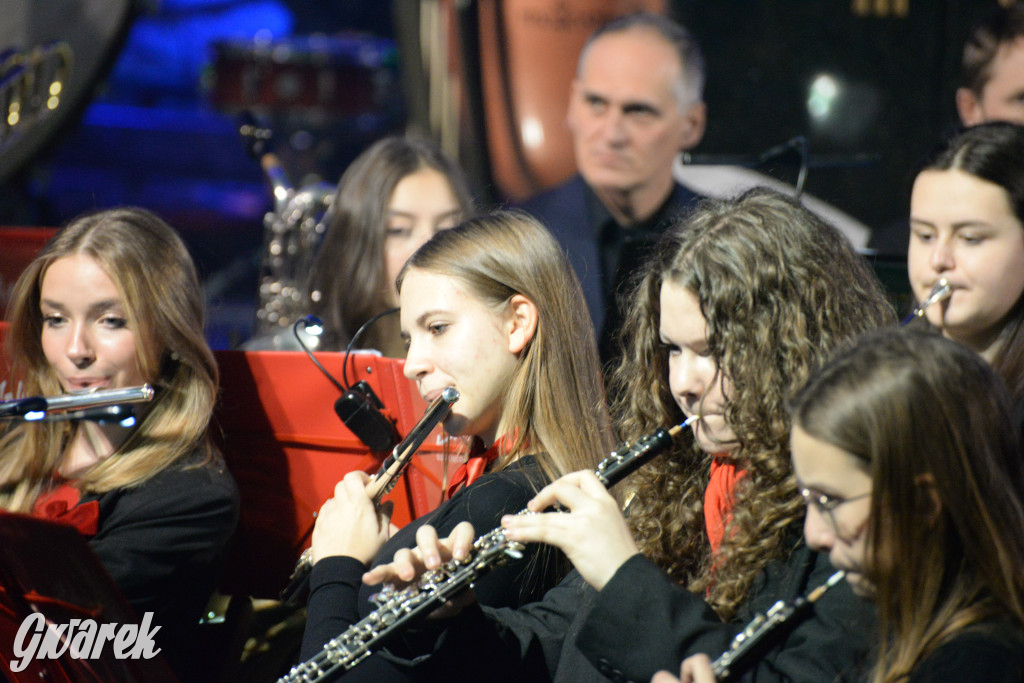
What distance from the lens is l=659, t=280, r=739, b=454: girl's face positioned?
5.06 ft

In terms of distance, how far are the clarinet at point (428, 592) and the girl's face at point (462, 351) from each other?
0.39 metres

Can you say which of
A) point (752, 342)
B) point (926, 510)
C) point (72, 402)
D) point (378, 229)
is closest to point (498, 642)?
point (752, 342)

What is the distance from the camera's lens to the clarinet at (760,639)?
1.25 meters

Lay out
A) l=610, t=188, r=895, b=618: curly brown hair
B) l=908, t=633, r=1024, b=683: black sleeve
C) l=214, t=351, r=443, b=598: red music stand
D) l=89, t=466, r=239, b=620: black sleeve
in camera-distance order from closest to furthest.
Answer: l=908, t=633, r=1024, b=683: black sleeve → l=610, t=188, r=895, b=618: curly brown hair → l=89, t=466, r=239, b=620: black sleeve → l=214, t=351, r=443, b=598: red music stand

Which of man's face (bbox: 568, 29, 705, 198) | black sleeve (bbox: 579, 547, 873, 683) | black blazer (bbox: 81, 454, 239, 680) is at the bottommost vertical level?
black blazer (bbox: 81, 454, 239, 680)

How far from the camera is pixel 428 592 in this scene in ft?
5.08

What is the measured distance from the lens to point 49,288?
233 cm

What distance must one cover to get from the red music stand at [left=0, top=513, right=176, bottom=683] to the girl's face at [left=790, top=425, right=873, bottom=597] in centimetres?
115

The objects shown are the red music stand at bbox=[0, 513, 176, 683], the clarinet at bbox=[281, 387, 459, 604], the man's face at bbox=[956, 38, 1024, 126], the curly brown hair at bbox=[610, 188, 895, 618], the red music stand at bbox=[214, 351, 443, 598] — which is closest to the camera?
the curly brown hair at bbox=[610, 188, 895, 618]

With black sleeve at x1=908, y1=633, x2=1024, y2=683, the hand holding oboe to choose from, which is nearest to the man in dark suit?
the hand holding oboe

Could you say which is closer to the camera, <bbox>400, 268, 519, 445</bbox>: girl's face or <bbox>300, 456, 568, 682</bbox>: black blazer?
<bbox>300, 456, 568, 682</bbox>: black blazer

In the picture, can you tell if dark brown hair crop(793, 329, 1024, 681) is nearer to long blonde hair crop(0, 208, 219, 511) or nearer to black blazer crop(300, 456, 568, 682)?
black blazer crop(300, 456, 568, 682)

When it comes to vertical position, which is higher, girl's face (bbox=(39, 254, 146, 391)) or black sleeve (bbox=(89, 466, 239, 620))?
girl's face (bbox=(39, 254, 146, 391))

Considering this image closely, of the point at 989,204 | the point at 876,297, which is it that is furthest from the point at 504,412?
the point at 989,204
